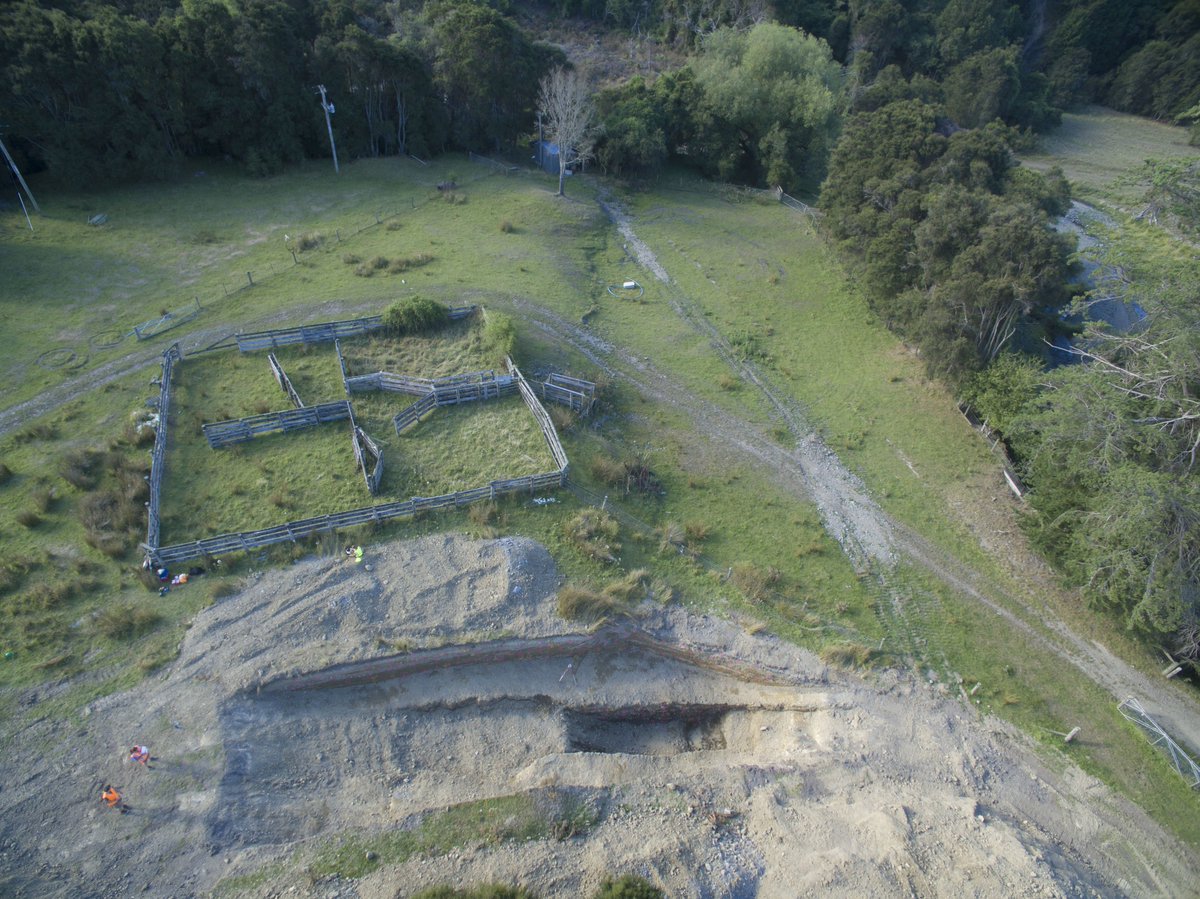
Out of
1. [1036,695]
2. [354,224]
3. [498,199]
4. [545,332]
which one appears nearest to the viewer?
[1036,695]

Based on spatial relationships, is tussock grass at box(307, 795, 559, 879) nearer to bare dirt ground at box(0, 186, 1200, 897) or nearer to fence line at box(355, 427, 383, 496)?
bare dirt ground at box(0, 186, 1200, 897)

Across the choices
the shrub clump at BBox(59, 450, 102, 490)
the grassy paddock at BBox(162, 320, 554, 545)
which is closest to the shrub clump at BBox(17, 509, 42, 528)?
the shrub clump at BBox(59, 450, 102, 490)

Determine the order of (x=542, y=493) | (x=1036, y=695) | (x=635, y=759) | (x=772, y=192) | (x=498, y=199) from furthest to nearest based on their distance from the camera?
1. (x=772, y=192)
2. (x=498, y=199)
3. (x=542, y=493)
4. (x=1036, y=695)
5. (x=635, y=759)

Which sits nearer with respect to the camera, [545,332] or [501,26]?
[545,332]

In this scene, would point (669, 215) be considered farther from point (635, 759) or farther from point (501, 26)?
point (635, 759)

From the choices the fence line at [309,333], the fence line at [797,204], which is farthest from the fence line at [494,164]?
the fence line at [309,333]

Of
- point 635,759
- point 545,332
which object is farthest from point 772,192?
point 635,759

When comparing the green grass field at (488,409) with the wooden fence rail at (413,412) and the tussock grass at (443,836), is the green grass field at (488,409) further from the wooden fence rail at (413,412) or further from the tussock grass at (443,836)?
the tussock grass at (443,836)
